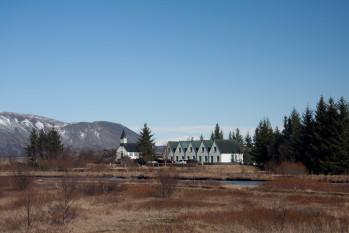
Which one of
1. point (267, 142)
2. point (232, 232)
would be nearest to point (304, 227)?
point (232, 232)

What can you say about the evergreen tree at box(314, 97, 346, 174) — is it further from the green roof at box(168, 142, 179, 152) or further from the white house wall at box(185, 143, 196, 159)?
the green roof at box(168, 142, 179, 152)

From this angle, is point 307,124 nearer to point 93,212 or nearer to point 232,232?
point 93,212

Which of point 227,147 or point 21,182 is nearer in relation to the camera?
point 21,182

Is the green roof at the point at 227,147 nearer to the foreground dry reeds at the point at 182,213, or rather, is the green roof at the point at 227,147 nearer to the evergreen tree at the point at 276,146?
the evergreen tree at the point at 276,146

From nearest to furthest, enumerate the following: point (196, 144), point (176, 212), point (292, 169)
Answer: point (176, 212) < point (292, 169) < point (196, 144)

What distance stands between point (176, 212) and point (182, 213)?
43.5 inches

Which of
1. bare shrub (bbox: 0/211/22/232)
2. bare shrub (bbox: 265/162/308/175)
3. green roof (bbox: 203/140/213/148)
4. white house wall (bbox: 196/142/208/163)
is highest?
green roof (bbox: 203/140/213/148)

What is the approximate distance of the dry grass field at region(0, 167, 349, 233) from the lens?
21094 millimetres

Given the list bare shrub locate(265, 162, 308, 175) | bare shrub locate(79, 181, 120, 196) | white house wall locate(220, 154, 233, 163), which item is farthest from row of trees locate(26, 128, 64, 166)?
bare shrub locate(79, 181, 120, 196)

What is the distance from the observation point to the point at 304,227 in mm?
19641

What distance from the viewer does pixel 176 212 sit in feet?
90.5

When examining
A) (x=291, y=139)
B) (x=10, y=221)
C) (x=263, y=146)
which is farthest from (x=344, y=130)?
(x=10, y=221)

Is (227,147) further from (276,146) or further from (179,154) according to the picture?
(276,146)

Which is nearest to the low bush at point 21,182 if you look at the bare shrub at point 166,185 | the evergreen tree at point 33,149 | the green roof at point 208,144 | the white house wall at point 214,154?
the bare shrub at point 166,185
